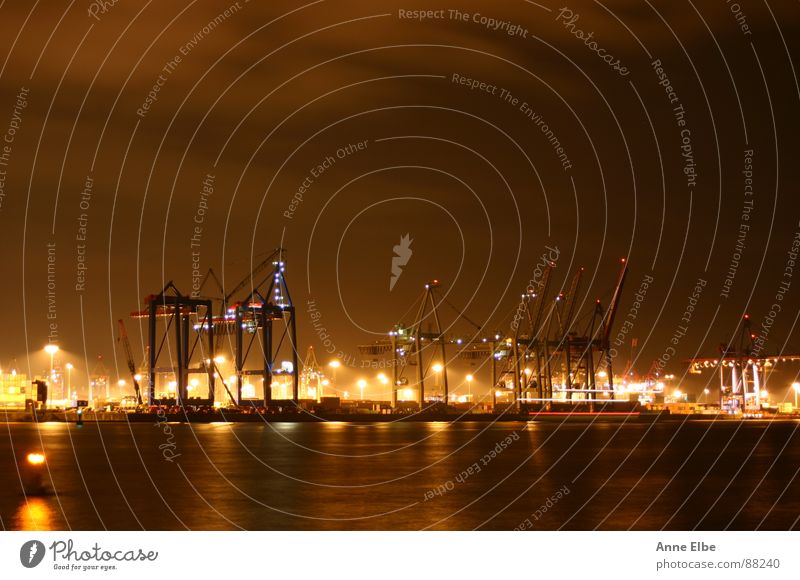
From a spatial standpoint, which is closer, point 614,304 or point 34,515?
point 34,515

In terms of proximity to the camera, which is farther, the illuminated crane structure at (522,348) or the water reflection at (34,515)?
the illuminated crane structure at (522,348)

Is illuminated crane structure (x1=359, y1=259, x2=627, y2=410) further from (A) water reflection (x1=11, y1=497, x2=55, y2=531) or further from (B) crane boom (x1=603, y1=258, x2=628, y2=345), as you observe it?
(A) water reflection (x1=11, y1=497, x2=55, y2=531)

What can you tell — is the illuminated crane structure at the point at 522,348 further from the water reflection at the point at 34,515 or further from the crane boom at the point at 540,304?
the water reflection at the point at 34,515

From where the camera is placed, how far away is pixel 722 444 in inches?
2239

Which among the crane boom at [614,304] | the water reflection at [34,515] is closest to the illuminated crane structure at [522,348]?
the crane boom at [614,304]

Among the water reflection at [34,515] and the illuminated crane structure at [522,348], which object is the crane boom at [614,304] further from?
the water reflection at [34,515]

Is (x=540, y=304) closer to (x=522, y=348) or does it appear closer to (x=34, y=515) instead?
(x=522, y=348)

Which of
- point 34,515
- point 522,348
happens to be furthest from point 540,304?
point 34,515

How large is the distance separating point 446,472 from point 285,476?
5.06m

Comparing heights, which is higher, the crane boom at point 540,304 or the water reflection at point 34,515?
the crane boom at point 540,304

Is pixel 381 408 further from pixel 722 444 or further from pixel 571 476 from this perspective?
pixel 571 476

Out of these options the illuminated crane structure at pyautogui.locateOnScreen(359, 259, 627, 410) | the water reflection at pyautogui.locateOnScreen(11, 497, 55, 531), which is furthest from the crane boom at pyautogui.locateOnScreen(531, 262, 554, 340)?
the water reflection at pyautogui.locateOnScreen(11, 497, 55, 531)
